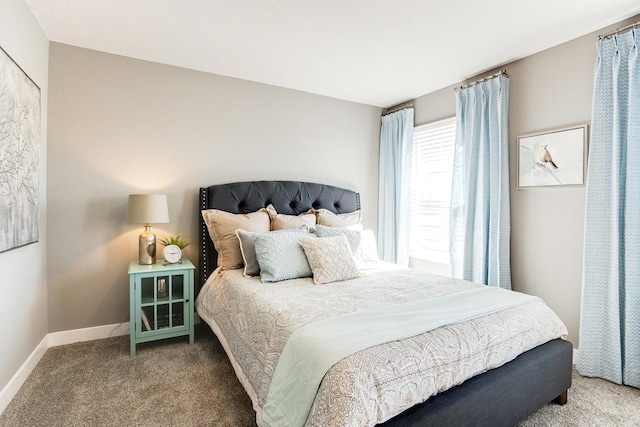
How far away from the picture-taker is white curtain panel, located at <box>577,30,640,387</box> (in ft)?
7.01

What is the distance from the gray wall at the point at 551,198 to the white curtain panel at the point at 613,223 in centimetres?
17

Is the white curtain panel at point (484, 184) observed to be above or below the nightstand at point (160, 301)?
above

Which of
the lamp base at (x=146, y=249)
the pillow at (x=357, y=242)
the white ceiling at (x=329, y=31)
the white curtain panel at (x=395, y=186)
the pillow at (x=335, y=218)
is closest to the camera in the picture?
the white ceiling at (x=329, y=31)

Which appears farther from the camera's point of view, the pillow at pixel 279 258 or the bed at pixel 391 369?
the pillow at pixel 279 258

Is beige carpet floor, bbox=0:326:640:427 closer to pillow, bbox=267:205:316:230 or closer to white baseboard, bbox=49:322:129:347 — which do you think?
white baseboard, bbox=49:322:129:347

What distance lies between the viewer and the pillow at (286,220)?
9.87ft

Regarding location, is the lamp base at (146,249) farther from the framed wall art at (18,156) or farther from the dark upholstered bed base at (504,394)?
the dark upholstered bed base at (504,394)

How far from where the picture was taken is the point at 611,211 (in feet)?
7.23

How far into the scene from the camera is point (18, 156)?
197 centimetres

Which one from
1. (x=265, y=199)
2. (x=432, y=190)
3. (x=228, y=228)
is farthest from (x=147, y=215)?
(x=432, y=190)

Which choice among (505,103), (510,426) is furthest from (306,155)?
(510,426)

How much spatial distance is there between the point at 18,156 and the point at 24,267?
2.37 feet

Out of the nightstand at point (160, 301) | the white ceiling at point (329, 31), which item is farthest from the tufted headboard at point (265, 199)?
the white ceiling at point (329, 31)

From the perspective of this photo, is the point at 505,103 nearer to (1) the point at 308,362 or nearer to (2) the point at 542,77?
(2) the point at 542,77
